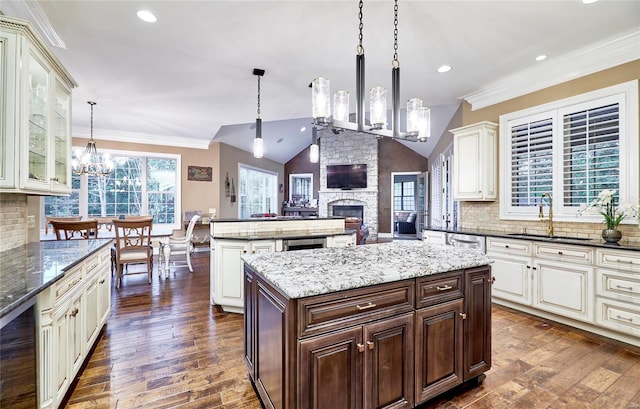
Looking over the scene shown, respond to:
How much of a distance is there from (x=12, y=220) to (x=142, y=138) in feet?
15.4

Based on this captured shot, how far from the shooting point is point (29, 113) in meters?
1.84

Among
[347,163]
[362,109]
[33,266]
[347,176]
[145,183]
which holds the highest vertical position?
[347,163]

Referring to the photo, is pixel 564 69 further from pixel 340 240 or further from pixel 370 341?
pixel 370 341

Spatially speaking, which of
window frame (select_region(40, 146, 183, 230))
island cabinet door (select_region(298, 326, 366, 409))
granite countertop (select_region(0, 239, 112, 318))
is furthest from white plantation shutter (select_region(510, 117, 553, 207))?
window frame (select_region(40, 146, 183, 230))

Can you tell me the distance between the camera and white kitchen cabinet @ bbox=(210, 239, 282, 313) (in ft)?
10.1

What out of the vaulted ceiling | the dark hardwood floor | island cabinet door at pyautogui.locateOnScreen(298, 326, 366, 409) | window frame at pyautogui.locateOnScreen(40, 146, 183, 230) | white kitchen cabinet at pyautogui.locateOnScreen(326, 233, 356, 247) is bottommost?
the dark hardwood floor

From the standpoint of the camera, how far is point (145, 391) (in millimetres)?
1879

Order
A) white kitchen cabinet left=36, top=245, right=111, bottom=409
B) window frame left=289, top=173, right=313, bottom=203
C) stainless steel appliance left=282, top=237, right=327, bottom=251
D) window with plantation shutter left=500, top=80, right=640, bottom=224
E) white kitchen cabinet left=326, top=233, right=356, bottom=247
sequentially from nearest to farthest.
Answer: white kitchen cabinet left=36, top=245, right=111, bottom=409
window with plantation shutter left=500, top=80, right=640, bottom=224
stainless steel appliance left=282, top=237, right=327, bottom=251
white kitchen cabinet left=326, top=233, right=356, bottom=247
window frame left=289, top=173, right=313, bottom=203

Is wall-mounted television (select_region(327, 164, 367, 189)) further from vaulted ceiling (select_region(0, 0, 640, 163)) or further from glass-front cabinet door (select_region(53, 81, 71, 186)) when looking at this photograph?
glass-front cabinet door (select_region(53, 81, 71, 186))

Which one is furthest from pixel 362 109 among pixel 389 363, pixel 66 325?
pixel 66 325

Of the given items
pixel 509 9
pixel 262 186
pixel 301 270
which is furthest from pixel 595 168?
pixel 262 186

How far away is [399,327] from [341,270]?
0.43 metres

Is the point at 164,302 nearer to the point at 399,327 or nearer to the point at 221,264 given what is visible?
the point at 221,264

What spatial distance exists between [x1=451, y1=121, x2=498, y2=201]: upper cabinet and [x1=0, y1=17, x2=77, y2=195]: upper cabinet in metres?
4.50
